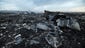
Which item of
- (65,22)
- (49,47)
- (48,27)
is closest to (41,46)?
(49,47)

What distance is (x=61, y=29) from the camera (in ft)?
29.9

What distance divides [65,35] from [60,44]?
5.38 ft

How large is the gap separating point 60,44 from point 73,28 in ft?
9.48

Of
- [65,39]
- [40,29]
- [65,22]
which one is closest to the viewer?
[65,39]

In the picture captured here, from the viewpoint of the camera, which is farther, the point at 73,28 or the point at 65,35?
the point at 73,28

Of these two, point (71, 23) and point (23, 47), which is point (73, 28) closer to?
point (71, 23)

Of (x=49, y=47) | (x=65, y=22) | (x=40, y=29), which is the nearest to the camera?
(x=49, y=47)

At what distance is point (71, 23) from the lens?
30.4ft

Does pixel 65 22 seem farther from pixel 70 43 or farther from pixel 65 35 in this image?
pixel 70 43

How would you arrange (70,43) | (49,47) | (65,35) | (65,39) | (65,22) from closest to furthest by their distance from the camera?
(49,47), (70,43), (65,39), (65,35), (65,22)

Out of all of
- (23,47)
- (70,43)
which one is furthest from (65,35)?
(23,47)

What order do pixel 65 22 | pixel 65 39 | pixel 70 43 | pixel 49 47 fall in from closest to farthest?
pixel 49 47 → pixel 70 43 → pixel 65 39 → pixel 65 22

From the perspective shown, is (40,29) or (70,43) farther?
(40,29)

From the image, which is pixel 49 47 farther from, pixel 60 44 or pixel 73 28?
pixel 73 28
